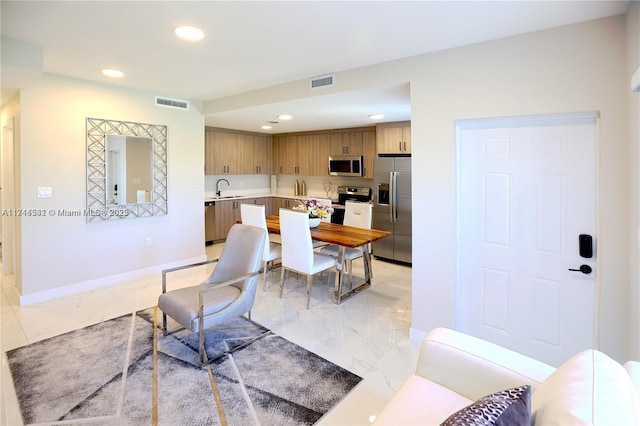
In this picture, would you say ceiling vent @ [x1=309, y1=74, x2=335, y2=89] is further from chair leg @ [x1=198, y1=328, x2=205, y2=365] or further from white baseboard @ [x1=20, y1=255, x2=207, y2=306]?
white baseboard @ [x1=20, y1=255, x2=207, y2=306]

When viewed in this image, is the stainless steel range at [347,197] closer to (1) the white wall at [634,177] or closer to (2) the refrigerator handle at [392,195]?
(2) the refrigerator handle at [392,195]

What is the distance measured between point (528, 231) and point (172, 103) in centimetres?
471

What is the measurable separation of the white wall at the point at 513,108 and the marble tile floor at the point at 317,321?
490 millimetres

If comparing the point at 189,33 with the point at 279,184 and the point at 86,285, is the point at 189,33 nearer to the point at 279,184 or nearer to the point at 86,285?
the point at 86,285

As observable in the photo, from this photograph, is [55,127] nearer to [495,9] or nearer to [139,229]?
[139,229]

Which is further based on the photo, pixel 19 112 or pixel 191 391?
pixel 19 112

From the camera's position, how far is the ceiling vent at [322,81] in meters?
3.58

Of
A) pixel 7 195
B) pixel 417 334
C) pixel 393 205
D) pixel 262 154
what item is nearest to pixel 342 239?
pixel 417 334

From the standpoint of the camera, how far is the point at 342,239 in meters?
3.87

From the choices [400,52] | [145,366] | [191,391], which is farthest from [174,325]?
[400,52]

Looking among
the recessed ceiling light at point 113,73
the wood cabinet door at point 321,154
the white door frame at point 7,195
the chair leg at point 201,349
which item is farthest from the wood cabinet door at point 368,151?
the white door frame at point 7,195

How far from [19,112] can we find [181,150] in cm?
186

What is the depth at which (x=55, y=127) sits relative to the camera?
12.8 feet

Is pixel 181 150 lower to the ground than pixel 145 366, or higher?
higher
